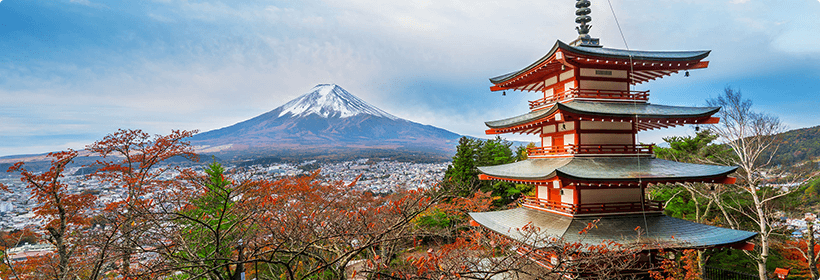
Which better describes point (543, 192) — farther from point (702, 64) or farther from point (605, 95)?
point (702, 64)

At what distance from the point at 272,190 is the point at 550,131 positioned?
9.60 metres

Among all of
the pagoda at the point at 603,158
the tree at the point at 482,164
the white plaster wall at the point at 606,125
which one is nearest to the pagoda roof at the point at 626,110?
the pagoda at the point at 603,158

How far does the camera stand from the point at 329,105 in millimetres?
96938

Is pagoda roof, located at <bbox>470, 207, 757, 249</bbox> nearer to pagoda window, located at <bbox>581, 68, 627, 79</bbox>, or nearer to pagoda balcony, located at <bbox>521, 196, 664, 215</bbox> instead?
pagoda balcony, located at <bbox>521, 196, 664, 215</bbox>

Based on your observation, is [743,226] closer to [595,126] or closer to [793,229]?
[793,229]

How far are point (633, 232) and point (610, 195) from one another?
43.5 inches

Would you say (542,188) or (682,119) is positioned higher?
(682,119)

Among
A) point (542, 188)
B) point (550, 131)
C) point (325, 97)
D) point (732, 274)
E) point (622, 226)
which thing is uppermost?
point (325, 97)

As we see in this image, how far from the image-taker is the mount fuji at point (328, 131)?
69.2 metres

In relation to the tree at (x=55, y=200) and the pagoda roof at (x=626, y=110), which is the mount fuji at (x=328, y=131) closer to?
the tree at (x=55, y=200)

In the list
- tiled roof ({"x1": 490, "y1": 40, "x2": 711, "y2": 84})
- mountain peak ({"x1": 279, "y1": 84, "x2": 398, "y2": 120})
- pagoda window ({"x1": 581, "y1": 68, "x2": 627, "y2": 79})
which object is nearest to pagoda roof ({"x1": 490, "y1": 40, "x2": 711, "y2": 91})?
tiled roof ({"x1": 490, "y1": 40, "x2": 711, "y2": 84})

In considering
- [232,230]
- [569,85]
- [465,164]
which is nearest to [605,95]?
[569,85]

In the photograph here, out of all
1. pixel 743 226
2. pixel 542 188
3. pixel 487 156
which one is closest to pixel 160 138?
pixel 542 188

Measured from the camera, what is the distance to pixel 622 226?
793 centimetres
